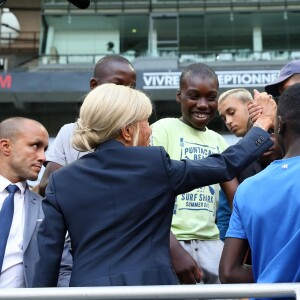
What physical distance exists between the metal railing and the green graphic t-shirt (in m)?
1.42

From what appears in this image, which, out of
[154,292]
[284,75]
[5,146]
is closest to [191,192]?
[284,75]

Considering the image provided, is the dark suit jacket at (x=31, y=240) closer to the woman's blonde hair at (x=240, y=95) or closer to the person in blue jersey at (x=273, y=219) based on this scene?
the person in blue jersey at (x=273, y=219)

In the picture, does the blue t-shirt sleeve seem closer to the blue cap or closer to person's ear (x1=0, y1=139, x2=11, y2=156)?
the blue cap

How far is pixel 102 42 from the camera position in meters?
28.2

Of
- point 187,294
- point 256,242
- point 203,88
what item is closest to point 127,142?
point 256,242

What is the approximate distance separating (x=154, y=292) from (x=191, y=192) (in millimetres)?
1587

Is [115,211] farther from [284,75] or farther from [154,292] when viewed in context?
[284,75]

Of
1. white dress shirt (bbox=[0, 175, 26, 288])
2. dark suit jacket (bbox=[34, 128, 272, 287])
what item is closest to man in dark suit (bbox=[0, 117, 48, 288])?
white dress shirt (bbox=[0, 175, 26, 288])

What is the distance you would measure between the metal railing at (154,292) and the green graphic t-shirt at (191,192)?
1.42 m

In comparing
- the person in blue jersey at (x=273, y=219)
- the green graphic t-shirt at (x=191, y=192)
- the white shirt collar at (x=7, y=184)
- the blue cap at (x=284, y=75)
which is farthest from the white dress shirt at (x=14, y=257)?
the blue cap at (x=284, y=75)

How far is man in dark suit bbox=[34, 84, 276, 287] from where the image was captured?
2.43 meters

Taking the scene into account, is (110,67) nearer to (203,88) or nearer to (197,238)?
(203,88)

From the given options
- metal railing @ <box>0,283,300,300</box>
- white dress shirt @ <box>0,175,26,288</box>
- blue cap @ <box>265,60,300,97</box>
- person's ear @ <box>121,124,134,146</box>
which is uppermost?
blue cap @ <box>265,60,300,97</box>

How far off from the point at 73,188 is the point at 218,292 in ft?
2.94
